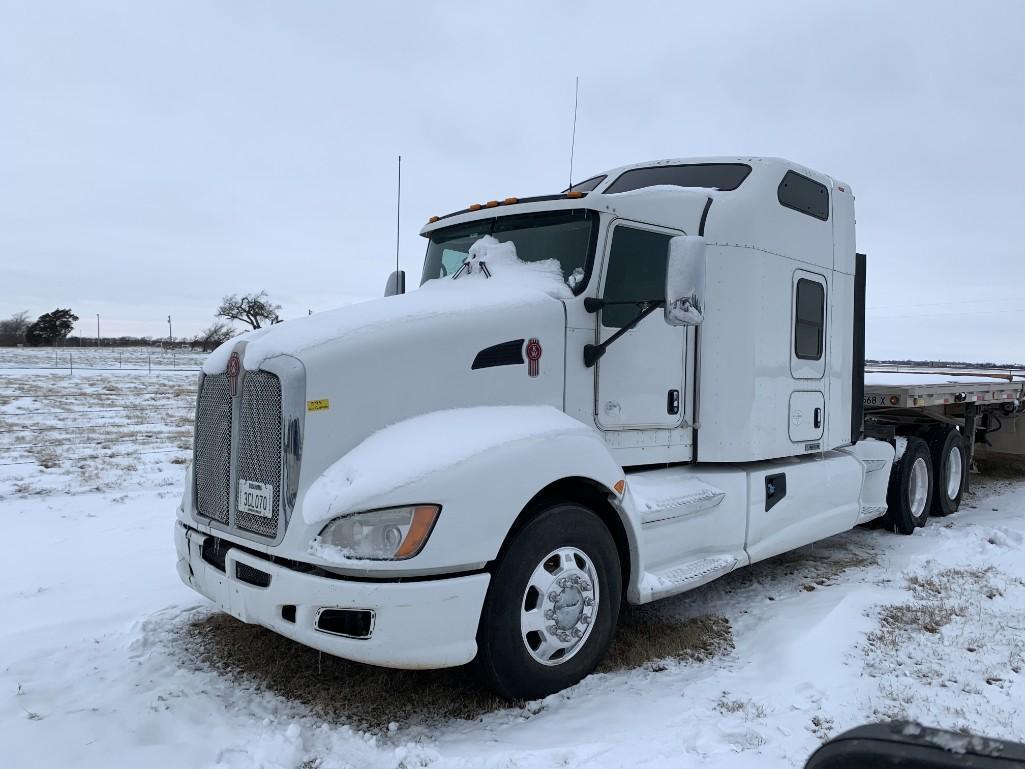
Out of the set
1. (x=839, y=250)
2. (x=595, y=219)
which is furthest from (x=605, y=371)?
(x=839, y=250)

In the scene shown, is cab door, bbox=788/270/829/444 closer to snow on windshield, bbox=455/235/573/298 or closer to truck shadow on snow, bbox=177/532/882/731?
truck shadow on snow, bbox=177/532/882/731

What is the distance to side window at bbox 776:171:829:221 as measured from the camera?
5664mm

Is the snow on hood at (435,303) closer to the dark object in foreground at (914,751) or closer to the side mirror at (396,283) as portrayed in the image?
the side mirror at (396,283)

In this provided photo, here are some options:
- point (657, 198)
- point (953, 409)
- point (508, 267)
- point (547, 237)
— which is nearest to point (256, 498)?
point (508, 267)

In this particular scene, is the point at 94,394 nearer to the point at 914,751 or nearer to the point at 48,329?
the point at 914,751

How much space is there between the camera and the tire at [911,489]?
7645 millimetres

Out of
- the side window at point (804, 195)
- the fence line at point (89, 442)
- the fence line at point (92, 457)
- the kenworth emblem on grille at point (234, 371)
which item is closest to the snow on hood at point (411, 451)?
the kenworth emblem on grille at point (234, 371)

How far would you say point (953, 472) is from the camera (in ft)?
28.7

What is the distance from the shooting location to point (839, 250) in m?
6.36

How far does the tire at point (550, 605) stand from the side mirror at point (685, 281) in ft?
3.88

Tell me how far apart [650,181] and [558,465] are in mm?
2728

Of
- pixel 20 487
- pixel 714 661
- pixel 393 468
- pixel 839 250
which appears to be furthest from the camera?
pixel 20 487

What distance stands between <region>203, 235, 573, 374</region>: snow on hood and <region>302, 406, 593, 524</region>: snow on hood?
53 centimetres

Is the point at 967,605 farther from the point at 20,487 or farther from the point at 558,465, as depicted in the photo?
Result: the point at 20,487
